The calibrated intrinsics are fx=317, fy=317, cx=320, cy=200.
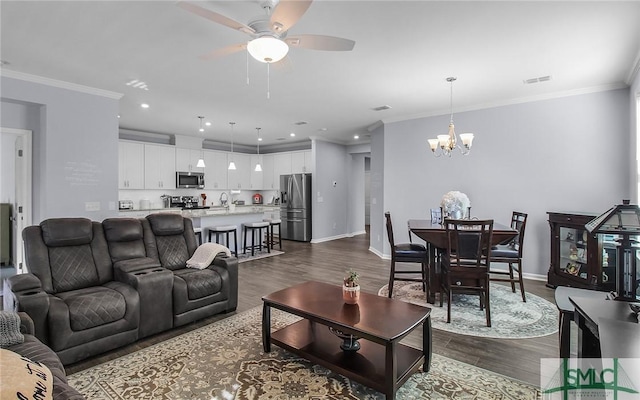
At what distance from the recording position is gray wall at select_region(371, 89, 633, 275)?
418 cm

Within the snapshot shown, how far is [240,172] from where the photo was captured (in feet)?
29.9

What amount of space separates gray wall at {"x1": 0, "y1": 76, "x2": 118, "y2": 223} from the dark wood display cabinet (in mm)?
6046

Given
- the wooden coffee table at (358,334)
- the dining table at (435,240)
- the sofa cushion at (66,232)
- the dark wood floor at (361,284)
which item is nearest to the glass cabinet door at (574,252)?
the dark wood floor at (361,284)

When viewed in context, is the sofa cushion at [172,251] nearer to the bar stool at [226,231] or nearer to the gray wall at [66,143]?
the gray wall at [66,143]

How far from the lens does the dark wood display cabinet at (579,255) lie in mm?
3592

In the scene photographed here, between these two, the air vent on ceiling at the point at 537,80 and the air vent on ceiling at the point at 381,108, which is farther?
the air vent on ceiling at the point at 381,108

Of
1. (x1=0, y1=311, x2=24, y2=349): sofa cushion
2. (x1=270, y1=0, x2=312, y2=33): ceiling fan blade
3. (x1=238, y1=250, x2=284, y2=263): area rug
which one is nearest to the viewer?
(x1=0, y1=311, x2=24, y2=349): sofa cushion

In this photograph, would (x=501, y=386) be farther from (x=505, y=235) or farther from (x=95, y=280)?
(x=95, y=280)

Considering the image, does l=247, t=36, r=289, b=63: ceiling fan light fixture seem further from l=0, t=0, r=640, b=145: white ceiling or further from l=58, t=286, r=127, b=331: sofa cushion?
l=58, t=286, r=127, b=331: sofa cushion

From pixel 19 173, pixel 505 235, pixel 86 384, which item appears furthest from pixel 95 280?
pixel 505 235

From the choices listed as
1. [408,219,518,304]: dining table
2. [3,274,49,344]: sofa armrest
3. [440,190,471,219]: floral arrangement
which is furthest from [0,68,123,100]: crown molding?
[440,190,471,219]: floral arrangement

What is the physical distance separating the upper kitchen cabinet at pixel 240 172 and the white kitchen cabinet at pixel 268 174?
17.5 inches

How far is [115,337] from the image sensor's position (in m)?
2.59

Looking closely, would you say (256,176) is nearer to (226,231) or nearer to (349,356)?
(226,231)
